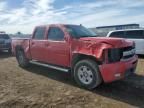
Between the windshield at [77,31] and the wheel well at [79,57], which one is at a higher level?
the windshield at [77,31]

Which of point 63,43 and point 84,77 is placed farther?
point 63,43

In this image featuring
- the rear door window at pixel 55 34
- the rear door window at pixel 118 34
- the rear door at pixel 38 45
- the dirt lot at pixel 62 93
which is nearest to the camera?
the dirt lot at pixel 62 93

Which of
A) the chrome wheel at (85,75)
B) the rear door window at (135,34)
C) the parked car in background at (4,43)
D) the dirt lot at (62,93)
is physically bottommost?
the dirt lot at (62,93)

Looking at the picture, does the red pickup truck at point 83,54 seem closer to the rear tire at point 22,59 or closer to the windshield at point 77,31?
the windshield at point 77,31

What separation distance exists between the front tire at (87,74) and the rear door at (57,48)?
63 centimetres

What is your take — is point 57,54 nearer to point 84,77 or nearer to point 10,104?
point 84,77

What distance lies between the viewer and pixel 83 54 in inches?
259

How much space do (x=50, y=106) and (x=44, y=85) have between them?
1.81m

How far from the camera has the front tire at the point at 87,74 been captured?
6215 mm

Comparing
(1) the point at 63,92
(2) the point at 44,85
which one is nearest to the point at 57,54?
(2) the point at 44,85

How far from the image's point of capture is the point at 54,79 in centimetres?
782

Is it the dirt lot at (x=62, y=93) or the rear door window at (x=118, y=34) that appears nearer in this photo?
the dirt lot at (x=62, y=93)

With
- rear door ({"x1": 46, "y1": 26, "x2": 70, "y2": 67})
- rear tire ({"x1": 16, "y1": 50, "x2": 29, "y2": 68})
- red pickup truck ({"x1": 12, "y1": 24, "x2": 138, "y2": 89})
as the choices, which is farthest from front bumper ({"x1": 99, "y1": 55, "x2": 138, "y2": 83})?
rear tire ({"x1": 16, "y1": 50, "x2": 29, "y2": 68})

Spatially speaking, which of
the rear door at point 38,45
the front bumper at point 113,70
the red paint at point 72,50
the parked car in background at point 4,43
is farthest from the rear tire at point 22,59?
the parked car in background at point 4,43
